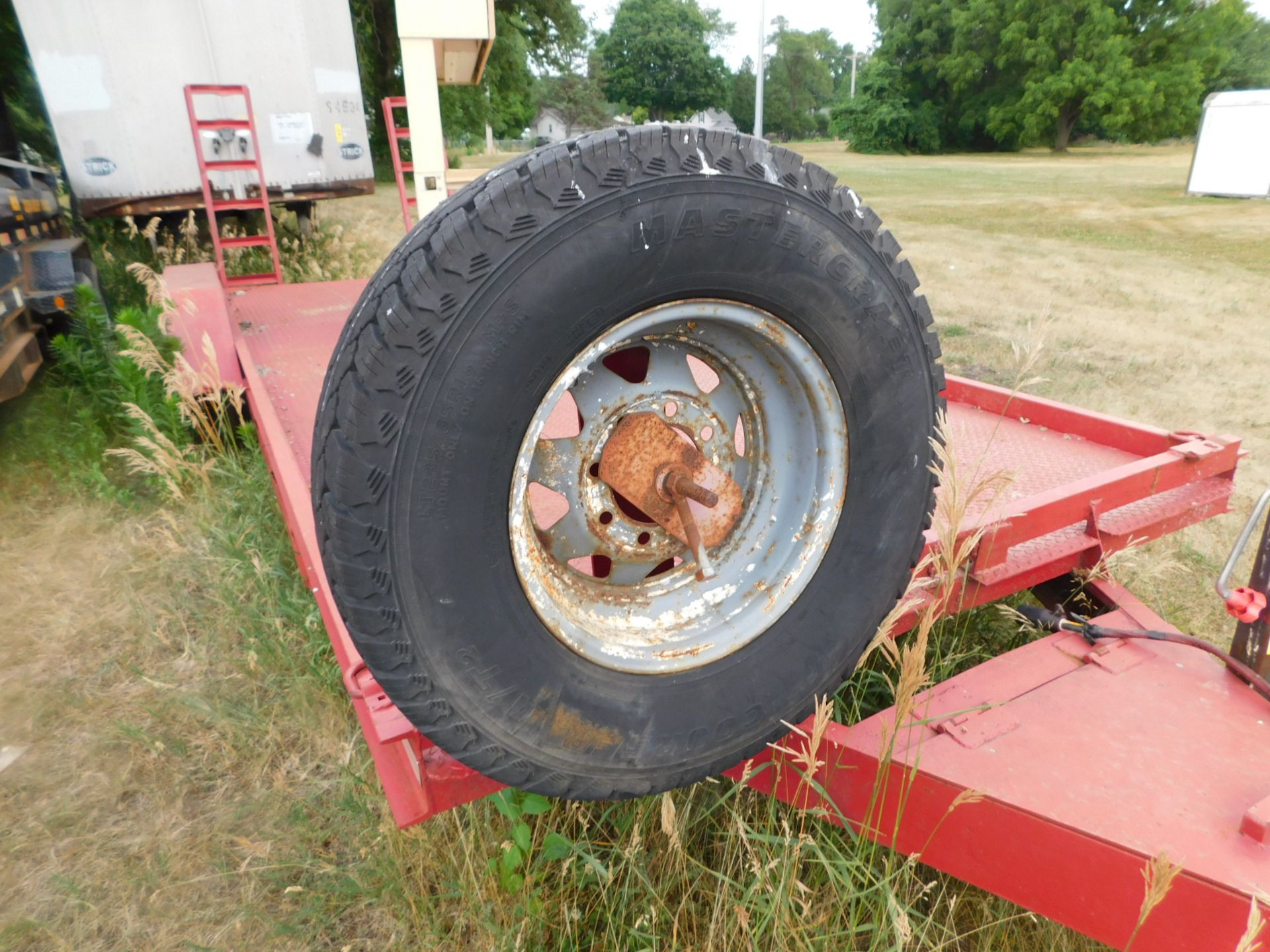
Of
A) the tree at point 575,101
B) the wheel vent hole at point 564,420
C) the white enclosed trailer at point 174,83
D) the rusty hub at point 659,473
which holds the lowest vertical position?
the wheel vent hole at point 564,420

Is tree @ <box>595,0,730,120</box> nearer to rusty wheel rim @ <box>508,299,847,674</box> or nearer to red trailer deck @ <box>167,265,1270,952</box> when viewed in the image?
red trailer deck @ <box>167,265,1270,952</box>

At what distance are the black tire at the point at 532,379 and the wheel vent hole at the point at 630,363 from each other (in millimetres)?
349

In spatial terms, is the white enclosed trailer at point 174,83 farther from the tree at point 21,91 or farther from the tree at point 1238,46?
the tree at point 1238,46

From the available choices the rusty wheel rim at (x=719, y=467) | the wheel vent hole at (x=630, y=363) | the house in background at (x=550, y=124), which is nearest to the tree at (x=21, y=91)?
the wheel vent hole at (x=630, y=363)

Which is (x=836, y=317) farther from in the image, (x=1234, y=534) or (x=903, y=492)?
(x=1234, y=534)

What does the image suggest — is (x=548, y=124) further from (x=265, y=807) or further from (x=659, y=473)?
(x=659, y=473)

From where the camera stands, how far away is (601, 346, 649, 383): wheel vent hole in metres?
1.71

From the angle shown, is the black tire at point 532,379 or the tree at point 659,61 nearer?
the black tire at point 532,379

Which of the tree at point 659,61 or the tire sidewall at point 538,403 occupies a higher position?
the tree at point 659,61

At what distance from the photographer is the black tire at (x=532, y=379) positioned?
1209mm

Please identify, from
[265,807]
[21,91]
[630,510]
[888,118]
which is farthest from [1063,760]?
[888,118]

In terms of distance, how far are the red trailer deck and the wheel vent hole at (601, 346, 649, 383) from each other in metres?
0.76

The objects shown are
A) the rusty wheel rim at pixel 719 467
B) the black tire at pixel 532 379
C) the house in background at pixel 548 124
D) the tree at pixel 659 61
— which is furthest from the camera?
the house in background at pixel 548 124

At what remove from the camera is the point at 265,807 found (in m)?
2.28
